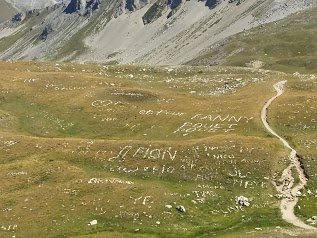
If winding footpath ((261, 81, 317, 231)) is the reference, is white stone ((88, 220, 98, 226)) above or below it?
above

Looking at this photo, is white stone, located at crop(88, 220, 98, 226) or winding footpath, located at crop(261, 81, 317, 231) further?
winding footpath, located at crop(261, 81, 317, 231)

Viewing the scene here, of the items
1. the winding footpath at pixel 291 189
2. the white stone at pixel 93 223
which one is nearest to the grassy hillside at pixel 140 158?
the white stone at pixel 93 223

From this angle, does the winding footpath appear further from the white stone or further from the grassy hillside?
the white stone

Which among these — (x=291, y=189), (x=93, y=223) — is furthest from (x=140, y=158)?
(x=291, y=189)

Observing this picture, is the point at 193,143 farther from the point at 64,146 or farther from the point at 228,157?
the point at 64,146

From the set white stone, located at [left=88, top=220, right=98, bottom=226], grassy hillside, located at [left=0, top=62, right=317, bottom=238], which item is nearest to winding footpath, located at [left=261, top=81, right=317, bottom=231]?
grassy hillside, located at [left=0, top=62, right=317, bottom=238]

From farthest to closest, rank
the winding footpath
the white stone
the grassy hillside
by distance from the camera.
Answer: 1. the winding footpath
2. the grassy hillside
3. the white stone

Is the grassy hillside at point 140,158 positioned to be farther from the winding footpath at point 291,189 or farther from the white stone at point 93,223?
the winding footpath at point 291,189

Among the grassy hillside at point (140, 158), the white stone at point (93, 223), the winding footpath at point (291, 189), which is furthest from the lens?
the winding footpath at point (291, 189)

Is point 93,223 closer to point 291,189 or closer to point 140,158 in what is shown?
point 140,158
